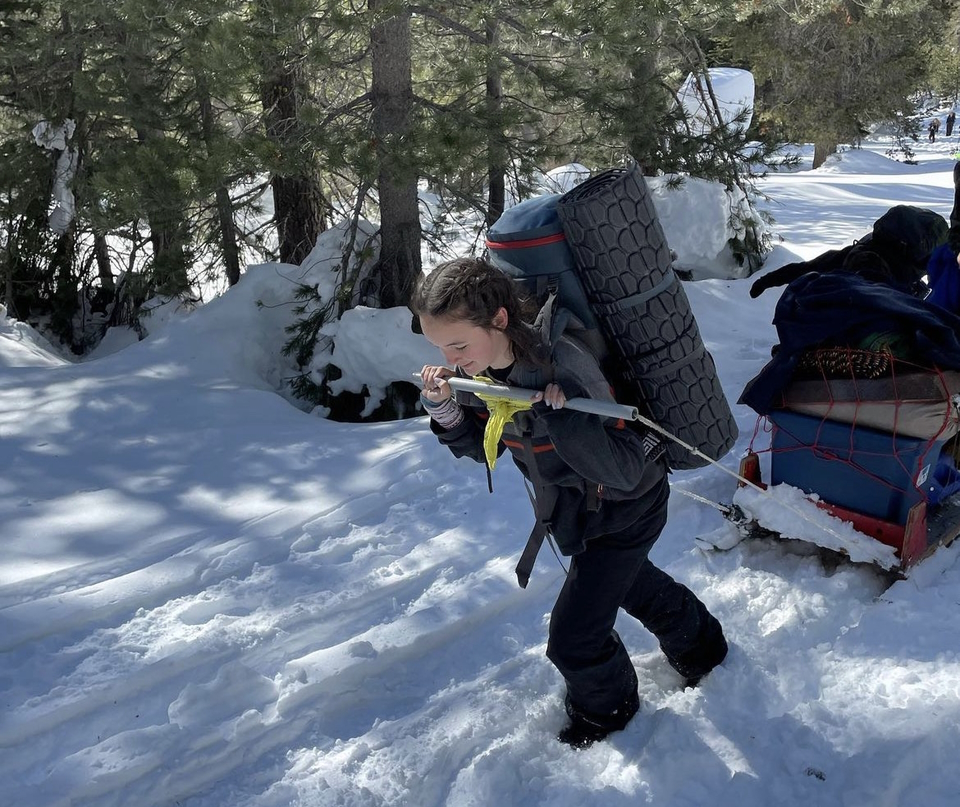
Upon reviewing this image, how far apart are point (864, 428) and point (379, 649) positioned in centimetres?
205

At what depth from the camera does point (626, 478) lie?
2217 millimetres

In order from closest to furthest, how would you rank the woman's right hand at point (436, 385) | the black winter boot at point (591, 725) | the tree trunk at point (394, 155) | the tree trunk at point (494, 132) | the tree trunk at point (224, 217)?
the woman's right hand at point (436, 385) < the black winter boot at point (591, 725) < the tree trunk at point (394, 155) < the tree trunk at point (494, 132) < the tree trunk at point (224, 217)

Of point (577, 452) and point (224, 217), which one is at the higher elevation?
point (224, 217)

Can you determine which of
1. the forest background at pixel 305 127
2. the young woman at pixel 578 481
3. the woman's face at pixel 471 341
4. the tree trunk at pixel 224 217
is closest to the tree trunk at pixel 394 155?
the forest background at pixel 305 127

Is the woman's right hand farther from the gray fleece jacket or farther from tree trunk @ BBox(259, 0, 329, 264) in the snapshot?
tree trunk @ BBox(259, 0, 329, 264)

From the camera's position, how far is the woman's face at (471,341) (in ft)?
7.11

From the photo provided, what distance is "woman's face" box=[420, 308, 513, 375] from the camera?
217 cm

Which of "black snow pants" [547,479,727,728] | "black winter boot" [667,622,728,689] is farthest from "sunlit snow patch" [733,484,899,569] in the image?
"black snow pants" [547,479,727,728]

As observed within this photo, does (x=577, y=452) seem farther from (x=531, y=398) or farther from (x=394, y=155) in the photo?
(x=394, y=155)

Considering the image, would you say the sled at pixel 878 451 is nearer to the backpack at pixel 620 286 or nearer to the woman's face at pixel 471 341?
the backpack at pixel 620 286

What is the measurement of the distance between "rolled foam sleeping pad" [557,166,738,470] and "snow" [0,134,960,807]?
1005mm

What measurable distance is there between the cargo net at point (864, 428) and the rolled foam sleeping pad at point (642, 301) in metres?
1.08

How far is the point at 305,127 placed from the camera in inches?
241

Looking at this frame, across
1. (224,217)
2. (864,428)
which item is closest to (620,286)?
(864,428)
